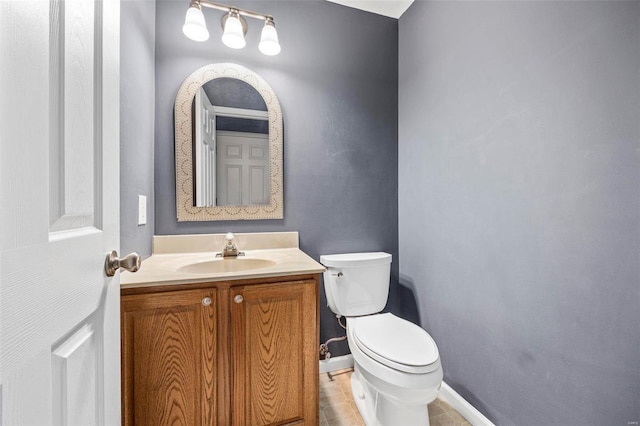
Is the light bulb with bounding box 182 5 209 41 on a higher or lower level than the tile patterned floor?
Result: higher

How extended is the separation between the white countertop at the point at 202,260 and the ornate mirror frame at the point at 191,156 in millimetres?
128

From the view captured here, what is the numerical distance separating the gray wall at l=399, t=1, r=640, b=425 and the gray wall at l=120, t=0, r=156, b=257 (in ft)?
4.98

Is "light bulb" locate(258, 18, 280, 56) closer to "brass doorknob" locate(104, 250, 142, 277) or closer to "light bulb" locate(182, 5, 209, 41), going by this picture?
"light bulb" locate(182, 5, 209, 41)

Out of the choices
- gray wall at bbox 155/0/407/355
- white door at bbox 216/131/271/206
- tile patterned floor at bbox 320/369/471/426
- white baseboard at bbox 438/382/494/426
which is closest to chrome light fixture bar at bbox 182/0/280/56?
gray wall at bbox 155/0/407/355

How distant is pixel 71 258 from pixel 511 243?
1.44 m

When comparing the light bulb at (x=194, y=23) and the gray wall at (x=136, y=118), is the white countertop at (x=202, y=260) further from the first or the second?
the light bulb at (x=194, y=23)

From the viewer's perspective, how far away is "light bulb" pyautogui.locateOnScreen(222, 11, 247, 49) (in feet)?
4.65

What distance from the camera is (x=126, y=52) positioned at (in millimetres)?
1086

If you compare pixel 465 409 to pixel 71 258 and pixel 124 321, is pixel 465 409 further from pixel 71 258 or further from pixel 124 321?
pixel 71 258

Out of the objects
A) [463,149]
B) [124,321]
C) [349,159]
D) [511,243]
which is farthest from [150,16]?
[511,243]

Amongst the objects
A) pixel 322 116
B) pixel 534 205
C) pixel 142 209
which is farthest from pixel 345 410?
pixel 322 116

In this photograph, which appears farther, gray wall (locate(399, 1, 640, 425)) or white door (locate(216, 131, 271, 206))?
white door (locate(216, 131, 271, 206))

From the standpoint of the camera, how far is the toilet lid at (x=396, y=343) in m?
1.10

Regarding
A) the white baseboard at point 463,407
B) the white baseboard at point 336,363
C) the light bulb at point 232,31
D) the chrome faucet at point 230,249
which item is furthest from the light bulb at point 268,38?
the white baseboard at point 463,407
